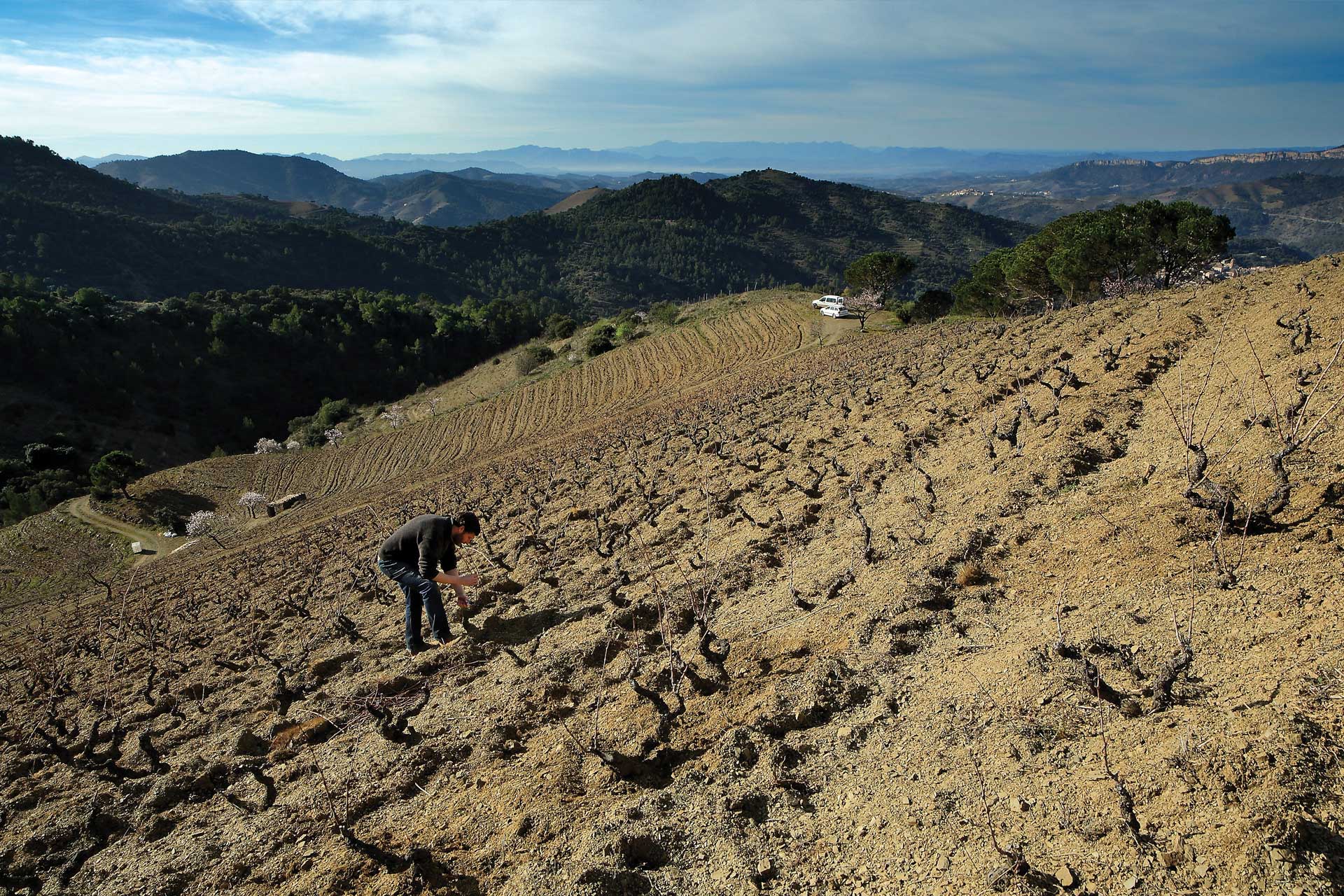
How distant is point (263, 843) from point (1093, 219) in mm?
29990

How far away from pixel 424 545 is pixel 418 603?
2.03ft

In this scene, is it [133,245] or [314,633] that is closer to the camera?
[314,633]

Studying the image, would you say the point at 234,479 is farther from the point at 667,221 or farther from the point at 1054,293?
the point at 667,221

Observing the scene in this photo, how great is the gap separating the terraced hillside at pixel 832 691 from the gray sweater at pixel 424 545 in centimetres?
81

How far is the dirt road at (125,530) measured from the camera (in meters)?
22.3

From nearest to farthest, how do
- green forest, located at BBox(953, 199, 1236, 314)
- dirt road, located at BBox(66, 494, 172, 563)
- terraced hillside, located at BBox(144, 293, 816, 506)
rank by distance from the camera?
green forest, located at BBox(953, 199, 1236, 314), dirt road, located at BBox(66, 494, 172, 563), terraced hillside, located at BBox(144, 293, 816, 506)

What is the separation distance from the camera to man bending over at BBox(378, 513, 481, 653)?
6352mm

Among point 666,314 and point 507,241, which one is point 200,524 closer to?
→ point 666,314

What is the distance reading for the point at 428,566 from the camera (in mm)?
6312

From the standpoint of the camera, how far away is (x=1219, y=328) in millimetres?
9141

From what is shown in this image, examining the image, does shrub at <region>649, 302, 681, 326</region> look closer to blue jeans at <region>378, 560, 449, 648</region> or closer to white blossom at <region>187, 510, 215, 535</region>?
white blossom at <region>187, 510, 215, 535</region>

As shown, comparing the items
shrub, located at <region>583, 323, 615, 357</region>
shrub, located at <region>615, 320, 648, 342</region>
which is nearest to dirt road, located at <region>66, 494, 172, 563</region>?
shrub, located at <region>583, 323, 615, 357</region>

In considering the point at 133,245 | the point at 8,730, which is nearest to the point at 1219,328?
the point at 8,730

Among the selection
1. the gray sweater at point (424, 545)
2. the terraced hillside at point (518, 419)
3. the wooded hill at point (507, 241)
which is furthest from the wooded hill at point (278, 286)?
the gray sweater at point (424, 545)
